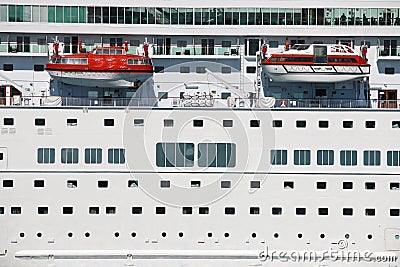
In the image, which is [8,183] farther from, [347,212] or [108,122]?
[347,212]

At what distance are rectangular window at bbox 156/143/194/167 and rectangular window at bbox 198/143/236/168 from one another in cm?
27

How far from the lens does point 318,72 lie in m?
24.3

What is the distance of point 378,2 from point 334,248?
23.4ft

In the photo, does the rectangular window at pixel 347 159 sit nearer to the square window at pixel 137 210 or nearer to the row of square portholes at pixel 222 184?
the row of square portholes at pixel 222 184

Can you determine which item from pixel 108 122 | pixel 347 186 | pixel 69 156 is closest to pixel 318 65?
pixel 347 186

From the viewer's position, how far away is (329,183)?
23.8m

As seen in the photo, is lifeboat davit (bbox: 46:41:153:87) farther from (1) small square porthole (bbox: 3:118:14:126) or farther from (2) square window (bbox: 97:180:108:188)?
(2) square window (bbox: 97:180:108:188)

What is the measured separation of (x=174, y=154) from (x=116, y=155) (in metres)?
1.58

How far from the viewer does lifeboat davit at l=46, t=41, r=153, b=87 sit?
24172 millimetres

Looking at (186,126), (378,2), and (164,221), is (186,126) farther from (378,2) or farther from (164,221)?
(378,2)

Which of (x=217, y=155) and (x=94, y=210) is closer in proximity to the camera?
(x=94, y=210)

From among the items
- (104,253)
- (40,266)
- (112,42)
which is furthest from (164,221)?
(112,42)

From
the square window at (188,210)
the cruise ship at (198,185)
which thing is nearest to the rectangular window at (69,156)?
the cruise ship at (198,185)

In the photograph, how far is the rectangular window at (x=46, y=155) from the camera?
23.8m
